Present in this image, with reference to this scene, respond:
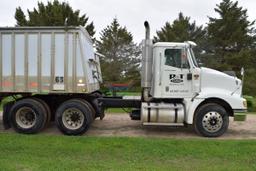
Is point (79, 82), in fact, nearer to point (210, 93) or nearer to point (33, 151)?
point (33, 151)

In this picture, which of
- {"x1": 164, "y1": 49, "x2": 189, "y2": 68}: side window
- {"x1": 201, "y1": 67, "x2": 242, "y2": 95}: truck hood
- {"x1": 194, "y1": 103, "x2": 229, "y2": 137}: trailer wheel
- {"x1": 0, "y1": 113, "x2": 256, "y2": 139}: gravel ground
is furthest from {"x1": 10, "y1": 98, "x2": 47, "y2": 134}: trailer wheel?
{"x1": 201, "y1": 67, "x2": 242, "y2": 95}: truck hood

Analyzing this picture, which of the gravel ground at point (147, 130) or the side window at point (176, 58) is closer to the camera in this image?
the side window at point (176, 58)

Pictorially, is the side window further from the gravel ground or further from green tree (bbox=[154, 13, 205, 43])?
green tree (bbox=[154, 13, 205, 43])

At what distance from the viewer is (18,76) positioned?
1032cm

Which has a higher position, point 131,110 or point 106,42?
point 106,42

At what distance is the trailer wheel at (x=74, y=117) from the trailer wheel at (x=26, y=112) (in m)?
0.45

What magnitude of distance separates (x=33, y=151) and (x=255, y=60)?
39.2 meters

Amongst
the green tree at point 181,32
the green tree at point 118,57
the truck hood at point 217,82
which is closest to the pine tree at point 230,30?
the green tree at point 181,32

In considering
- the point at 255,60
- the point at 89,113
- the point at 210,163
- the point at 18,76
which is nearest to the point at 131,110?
the point at 89,113

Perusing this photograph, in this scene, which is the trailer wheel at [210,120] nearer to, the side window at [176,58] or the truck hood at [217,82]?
the truck hood at [217,82]

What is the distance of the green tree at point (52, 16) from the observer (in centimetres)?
4084

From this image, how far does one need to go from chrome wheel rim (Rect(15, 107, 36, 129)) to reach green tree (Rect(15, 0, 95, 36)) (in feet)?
100

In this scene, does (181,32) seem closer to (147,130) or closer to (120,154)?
(147,130)

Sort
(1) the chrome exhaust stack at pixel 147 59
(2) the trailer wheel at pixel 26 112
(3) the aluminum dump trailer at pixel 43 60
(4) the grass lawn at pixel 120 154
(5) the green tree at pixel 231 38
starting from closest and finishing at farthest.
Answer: (4) the grass lawn at pixel 120 154, (3) the aluminum dump trailer at pixel 43 60, (2) the trailer wheel at pixel 26 112, (1) the chrome exhaust stack at pixel 147 59, (5) the green tree at pixel 231 38
